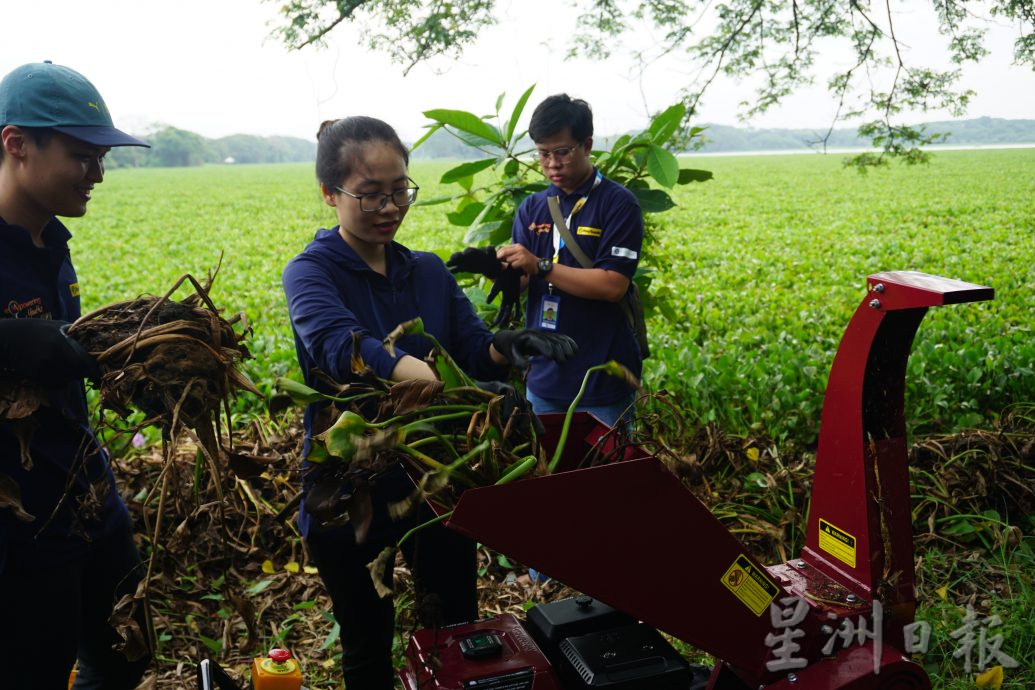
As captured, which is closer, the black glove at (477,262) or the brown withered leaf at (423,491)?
the brown withered leaf at (423,491)

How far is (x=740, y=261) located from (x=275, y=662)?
10301mm

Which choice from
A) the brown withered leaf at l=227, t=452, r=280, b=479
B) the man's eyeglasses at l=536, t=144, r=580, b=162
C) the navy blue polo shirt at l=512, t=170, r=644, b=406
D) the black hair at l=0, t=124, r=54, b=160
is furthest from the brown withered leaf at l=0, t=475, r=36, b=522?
the man's eyeglasses at l=536, t=144, r=580, b=162

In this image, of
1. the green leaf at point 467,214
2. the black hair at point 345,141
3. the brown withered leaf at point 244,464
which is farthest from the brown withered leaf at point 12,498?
the green leaf at point 467,214

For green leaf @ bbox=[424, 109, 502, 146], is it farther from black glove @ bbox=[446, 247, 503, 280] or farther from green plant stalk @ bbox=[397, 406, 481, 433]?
green plant stalk @ bbox=[397, 406, 481, 433]

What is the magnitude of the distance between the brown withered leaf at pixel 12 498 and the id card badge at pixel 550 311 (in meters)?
1.86

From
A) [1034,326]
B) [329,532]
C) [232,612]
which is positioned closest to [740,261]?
[1034,326]

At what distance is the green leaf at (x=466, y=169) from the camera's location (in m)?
3.54

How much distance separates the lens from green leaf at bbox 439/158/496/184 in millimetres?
3541

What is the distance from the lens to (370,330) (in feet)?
6.73

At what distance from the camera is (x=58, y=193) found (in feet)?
6.05

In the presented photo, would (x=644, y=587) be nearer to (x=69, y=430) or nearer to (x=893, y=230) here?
(x=69, y=430)

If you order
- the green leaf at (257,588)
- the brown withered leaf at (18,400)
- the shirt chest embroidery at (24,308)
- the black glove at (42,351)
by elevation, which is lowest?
the green leaf at (257,588)

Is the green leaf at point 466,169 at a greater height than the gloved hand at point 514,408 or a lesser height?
greater

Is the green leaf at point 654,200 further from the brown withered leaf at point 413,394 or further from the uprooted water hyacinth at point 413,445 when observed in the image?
the brown withered leaf at point 413,394
